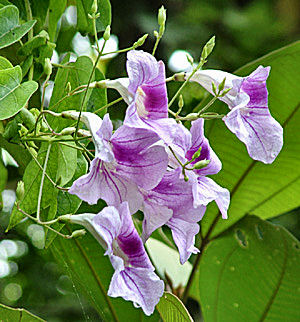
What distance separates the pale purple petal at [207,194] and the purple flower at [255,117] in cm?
5

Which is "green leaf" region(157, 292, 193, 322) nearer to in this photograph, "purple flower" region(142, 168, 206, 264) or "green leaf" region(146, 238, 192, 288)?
"purple flower" region(142, 168, 206, 264)

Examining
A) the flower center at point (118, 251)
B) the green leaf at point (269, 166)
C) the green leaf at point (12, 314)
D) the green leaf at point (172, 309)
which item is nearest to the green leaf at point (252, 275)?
the green leaf at point (269, 166)

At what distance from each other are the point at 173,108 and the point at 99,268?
12.2 inches

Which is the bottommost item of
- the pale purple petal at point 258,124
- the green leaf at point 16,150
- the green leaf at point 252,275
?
the green leaf at point 252,275

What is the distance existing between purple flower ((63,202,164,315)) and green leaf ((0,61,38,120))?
11 cm

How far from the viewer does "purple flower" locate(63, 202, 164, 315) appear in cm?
45

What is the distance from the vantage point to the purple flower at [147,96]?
462mm

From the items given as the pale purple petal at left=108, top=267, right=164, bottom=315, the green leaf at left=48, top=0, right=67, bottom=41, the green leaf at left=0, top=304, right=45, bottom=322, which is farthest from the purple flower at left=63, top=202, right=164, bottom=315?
the green leaf at left=48, top=0, right=67, bottom=41

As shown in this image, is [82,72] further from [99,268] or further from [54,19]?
[99,268]

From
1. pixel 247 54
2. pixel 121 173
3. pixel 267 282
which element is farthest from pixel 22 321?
pixel 247 54

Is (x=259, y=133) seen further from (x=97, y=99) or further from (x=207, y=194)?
(x=97, y=99)

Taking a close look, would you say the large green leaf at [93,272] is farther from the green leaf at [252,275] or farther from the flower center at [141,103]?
the flower center at [141,103]

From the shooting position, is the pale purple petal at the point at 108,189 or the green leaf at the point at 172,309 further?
the green leaf at the point at 172,309

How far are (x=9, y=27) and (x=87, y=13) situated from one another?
0.18 m
